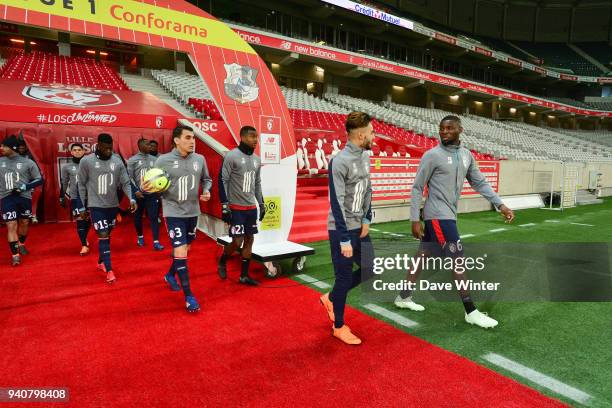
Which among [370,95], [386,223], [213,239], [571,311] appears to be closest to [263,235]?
[213,239]

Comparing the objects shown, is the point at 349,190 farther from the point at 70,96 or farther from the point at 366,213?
the point at 70,96

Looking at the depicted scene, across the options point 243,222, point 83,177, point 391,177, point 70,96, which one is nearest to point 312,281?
point 243,222

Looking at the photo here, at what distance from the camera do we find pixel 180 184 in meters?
3.76

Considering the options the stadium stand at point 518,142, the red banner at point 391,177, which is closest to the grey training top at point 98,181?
the red banner at point 391,177

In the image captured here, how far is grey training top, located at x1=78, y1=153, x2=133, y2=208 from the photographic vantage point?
4.52m

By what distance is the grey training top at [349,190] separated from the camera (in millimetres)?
2881

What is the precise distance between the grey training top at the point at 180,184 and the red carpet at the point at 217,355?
1035 mm

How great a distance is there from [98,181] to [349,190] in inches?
127

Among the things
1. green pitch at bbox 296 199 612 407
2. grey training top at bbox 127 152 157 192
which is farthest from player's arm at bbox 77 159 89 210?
green pitch at bbox 296 199 612 407

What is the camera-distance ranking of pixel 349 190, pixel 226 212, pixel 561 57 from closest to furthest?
pixel 349 190 < pixel 226 212 < pixel 561 57

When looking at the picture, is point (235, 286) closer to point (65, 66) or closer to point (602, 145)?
point (65, 66)

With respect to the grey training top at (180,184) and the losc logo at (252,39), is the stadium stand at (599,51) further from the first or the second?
the grey training top at (180,184)

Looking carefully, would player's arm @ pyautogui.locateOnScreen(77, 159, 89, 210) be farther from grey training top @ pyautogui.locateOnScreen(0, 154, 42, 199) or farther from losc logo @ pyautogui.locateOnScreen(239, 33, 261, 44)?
losc logo @ pyautogui.locateOnScreen(239, 33, 261, 44)

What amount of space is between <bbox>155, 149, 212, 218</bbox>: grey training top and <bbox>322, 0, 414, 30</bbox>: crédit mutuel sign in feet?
72.9
